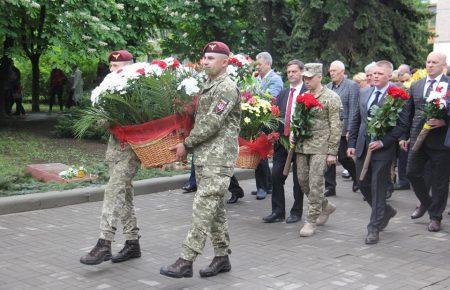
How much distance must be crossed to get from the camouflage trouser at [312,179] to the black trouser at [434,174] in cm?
120

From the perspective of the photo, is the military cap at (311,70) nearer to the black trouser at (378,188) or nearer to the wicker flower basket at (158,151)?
the black trouser at (378,188)

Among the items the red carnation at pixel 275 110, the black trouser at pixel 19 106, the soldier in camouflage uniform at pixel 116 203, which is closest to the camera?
the soldier in camouflage uniform at pixel 116 203

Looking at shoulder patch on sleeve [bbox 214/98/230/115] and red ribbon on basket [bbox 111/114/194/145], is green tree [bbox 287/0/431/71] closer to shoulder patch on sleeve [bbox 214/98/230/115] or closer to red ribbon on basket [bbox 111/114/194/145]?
red ribbon on basket [bbox 111/114/194/145]

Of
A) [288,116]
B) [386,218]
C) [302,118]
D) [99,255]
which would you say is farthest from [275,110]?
[99,255]

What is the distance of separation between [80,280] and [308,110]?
314 centimetres

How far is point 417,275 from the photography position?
5746 mm

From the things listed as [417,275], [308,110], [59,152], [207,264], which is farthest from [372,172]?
[59,152]

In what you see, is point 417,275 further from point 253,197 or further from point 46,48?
point 46,48

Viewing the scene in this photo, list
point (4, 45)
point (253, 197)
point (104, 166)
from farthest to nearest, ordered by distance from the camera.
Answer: point (4, 45), point (104, 166), point (253, 197)

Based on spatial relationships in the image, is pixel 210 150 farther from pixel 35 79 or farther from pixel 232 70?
pixel 35 79

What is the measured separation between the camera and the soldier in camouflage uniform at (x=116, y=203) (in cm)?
577

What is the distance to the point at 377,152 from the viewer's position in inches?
275

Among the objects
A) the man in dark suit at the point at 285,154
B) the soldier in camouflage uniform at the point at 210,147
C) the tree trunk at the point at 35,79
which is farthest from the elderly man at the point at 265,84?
the tree trunk at the point at 35,79

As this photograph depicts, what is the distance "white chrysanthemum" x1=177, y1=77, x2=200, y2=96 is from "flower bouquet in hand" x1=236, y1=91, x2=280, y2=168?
1.91 metres
